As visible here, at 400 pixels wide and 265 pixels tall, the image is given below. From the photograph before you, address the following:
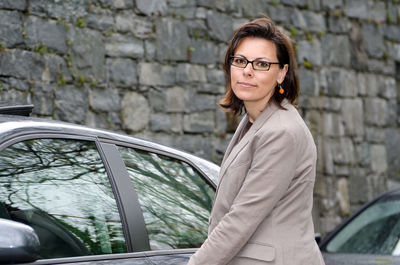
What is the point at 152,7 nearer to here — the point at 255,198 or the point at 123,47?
the point at 123,47

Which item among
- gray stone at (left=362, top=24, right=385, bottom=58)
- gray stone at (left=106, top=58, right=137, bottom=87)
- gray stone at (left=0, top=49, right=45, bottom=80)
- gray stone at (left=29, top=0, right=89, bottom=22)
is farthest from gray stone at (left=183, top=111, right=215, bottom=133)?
gray stone at (left=362, top=24, right=385, bottom=58)

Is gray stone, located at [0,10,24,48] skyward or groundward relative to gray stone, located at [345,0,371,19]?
groundward

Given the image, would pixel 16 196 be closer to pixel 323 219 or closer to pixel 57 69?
pixel 57 69

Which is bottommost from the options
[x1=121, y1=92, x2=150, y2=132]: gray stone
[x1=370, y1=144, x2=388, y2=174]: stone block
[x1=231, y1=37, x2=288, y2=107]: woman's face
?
[x1=370, y1=144, x2=388, y2=174]: stone block

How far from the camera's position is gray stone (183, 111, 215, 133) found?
920cm

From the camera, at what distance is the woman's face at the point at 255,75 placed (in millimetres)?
3135

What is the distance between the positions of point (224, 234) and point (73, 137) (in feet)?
2.56

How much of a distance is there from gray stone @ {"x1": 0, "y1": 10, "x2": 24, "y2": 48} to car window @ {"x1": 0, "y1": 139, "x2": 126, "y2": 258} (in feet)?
14.6

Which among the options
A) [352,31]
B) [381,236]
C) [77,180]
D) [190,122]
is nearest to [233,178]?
[77,180]

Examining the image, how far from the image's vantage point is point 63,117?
7.95 metres

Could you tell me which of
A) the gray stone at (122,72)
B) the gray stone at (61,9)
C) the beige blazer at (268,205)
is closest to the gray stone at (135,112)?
the gray stone at (122,72)

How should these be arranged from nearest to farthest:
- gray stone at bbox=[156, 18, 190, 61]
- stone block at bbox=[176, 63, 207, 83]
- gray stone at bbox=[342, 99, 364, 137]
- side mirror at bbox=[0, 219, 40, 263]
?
1. side mirror at bbox=[0, 219, 40, 263]
2. gray stone at bbox=[156, 18, 190, 61]
3. stone block at bbox=[176, 63, 207, 83]
4. gray stone at bbox=[342, 99, 364, 137]

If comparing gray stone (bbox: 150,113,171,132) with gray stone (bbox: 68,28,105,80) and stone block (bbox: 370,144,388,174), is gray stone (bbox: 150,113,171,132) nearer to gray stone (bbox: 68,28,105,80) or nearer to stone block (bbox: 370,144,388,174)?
gray stone (bbox: 68,28,105,80)

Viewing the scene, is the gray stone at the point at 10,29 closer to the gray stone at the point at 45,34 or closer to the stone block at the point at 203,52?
the gray stone at the point at 45,34
